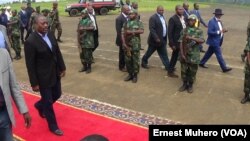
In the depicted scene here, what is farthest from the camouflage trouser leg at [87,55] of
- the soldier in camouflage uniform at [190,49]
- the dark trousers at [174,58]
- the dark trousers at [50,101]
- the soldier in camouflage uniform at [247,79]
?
the soldier in camouflage uniform at [247,79]

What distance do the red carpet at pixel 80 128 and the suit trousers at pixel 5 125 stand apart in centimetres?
186

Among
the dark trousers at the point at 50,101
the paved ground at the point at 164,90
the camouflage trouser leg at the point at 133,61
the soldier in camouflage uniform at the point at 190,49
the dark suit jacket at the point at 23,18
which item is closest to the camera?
the dark trousers at the point at 50,101

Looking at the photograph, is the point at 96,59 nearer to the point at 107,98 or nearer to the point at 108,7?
the point at 107,98

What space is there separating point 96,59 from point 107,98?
4.05 m

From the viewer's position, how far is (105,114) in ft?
24.6

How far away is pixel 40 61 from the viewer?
245 inches

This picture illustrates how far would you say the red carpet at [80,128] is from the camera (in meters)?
6.48

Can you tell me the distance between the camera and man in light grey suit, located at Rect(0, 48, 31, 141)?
4.39m

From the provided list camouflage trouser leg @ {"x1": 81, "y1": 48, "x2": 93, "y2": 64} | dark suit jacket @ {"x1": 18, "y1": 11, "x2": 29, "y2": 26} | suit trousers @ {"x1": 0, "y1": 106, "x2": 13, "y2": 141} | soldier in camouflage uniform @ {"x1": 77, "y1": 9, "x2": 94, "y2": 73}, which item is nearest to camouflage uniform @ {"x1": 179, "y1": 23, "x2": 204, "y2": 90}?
soldier in camouflage uniform @ {"x1": 77, "y1": 9, "x2": 94, "y2": 73}

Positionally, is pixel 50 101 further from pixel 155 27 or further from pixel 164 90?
pixel 155 27

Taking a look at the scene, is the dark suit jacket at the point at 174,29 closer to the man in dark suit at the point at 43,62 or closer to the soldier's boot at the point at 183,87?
the soldier's boot at the point at 183,87

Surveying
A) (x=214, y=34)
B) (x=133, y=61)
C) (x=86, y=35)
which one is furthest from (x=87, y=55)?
(x=214, y=34)

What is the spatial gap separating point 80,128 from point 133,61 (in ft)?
9.70

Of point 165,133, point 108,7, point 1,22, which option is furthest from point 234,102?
point 108,7
